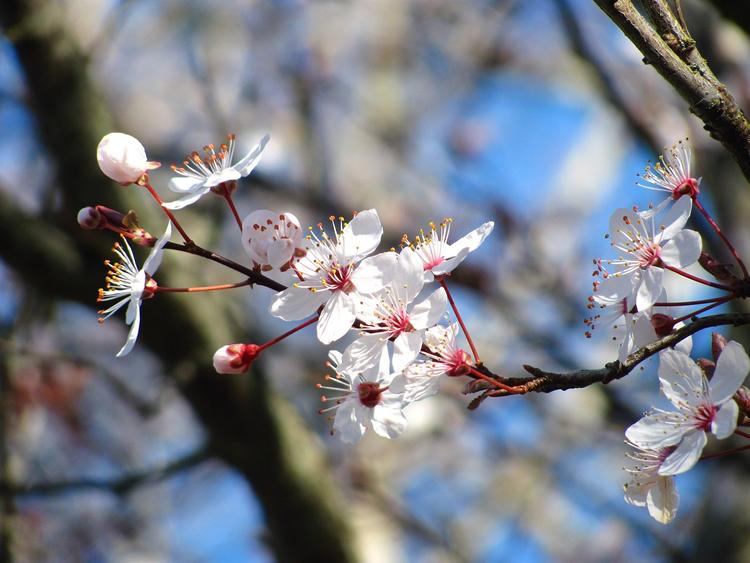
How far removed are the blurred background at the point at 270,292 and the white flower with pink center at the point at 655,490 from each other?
37.9 inches

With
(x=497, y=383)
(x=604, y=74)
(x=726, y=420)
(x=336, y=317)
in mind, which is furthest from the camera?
(x=604, y=74)

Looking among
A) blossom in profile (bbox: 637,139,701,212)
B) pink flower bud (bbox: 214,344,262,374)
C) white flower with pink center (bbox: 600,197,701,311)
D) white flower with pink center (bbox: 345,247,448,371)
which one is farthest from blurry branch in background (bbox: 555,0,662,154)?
pink flower bud (bbox: 214,344,262,374)

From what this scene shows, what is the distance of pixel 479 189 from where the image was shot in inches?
172

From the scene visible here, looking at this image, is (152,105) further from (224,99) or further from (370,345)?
(370,345)

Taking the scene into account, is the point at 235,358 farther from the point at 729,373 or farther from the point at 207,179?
the point at 729,373

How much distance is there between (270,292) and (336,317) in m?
4.45

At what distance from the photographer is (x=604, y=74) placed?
2.92 meters

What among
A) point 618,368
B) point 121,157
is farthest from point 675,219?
point 121,157

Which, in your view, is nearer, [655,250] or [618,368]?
[618,368]

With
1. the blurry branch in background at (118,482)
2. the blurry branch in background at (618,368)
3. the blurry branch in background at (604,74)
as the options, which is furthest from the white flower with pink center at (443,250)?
the blurry branch in background at (604,74)

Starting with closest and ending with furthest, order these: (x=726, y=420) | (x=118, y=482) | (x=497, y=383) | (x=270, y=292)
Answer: (x=726, y=420) → (x=497, y=383) → (x=118, y=482) → (x=270, y=292)

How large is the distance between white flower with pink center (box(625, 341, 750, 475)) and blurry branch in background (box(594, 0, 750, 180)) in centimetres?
26

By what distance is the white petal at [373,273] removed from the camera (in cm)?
117

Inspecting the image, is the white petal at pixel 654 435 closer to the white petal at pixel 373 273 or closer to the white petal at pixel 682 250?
the white petal at pixel 682 250
